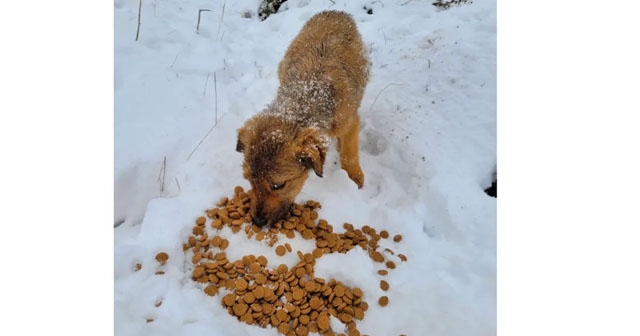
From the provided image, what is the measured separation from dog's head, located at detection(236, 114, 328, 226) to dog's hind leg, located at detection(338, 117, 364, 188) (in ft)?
2.77

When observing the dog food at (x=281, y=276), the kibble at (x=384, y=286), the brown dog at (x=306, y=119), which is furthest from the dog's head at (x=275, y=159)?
the kibble at (x=384, y=286)

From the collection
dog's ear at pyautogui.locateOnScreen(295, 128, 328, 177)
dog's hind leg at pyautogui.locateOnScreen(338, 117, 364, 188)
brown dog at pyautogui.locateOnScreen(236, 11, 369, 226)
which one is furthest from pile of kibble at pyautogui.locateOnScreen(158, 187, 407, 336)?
dog's hind leg at pyautogui.locateOnScreen(338, 117, 364, 188)

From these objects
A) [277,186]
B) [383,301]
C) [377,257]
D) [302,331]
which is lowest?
[302,331]

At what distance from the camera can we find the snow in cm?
288

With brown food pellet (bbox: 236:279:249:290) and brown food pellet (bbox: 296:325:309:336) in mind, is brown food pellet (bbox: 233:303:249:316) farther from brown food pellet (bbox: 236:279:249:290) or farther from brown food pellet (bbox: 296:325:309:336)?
brown food pellet (bbox: 296:325:309:336)

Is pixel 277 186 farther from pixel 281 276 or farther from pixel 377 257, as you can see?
pixel 377 257

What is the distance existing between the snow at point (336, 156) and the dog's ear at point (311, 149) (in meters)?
0.66

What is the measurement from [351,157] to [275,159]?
4.19ft

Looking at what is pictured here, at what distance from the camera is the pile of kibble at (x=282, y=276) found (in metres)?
2.76

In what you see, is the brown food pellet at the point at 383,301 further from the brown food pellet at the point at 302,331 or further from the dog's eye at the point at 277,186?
the dog's eye at the point at 277,186

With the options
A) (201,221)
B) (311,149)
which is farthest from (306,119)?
(201,221)

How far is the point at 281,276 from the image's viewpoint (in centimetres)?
294
